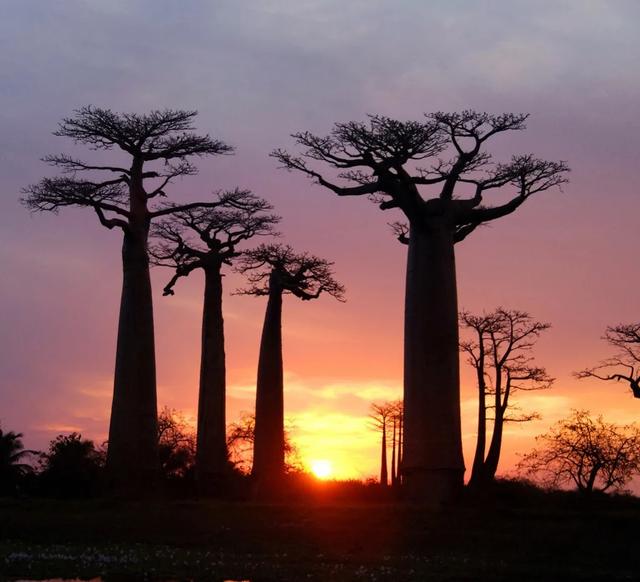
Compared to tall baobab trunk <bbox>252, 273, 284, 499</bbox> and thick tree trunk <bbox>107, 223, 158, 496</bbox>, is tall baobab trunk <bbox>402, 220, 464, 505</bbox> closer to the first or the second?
thick tree trunk <bbox>107, 223, 158, 496</bbox>

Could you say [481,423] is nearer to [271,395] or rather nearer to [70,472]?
[271,395]

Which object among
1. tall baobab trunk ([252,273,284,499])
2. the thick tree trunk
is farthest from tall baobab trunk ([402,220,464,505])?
tall baobab trunk ([252,273,284,499])

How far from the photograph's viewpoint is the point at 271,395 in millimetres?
31203

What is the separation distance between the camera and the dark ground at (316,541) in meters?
14.3

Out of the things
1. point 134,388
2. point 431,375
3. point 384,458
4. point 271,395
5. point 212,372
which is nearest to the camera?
point 431,375

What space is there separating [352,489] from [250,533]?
989 cm

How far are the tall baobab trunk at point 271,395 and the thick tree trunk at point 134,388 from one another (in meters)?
4.77

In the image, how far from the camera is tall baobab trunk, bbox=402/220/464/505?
22.8m

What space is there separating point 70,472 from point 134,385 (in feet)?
8.41

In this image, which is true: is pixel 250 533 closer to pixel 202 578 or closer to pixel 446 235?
pixel 202 578

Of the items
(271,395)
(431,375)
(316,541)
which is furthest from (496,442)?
(316,541)

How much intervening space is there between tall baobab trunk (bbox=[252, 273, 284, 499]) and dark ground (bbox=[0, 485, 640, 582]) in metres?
8.26

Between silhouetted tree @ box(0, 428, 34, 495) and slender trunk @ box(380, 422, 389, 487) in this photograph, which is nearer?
silhouetted tree @ box(0, 428, 34, 495)

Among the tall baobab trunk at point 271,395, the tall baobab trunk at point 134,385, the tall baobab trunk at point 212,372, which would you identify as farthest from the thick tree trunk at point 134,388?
the tall baobab trunk at point 271,395
